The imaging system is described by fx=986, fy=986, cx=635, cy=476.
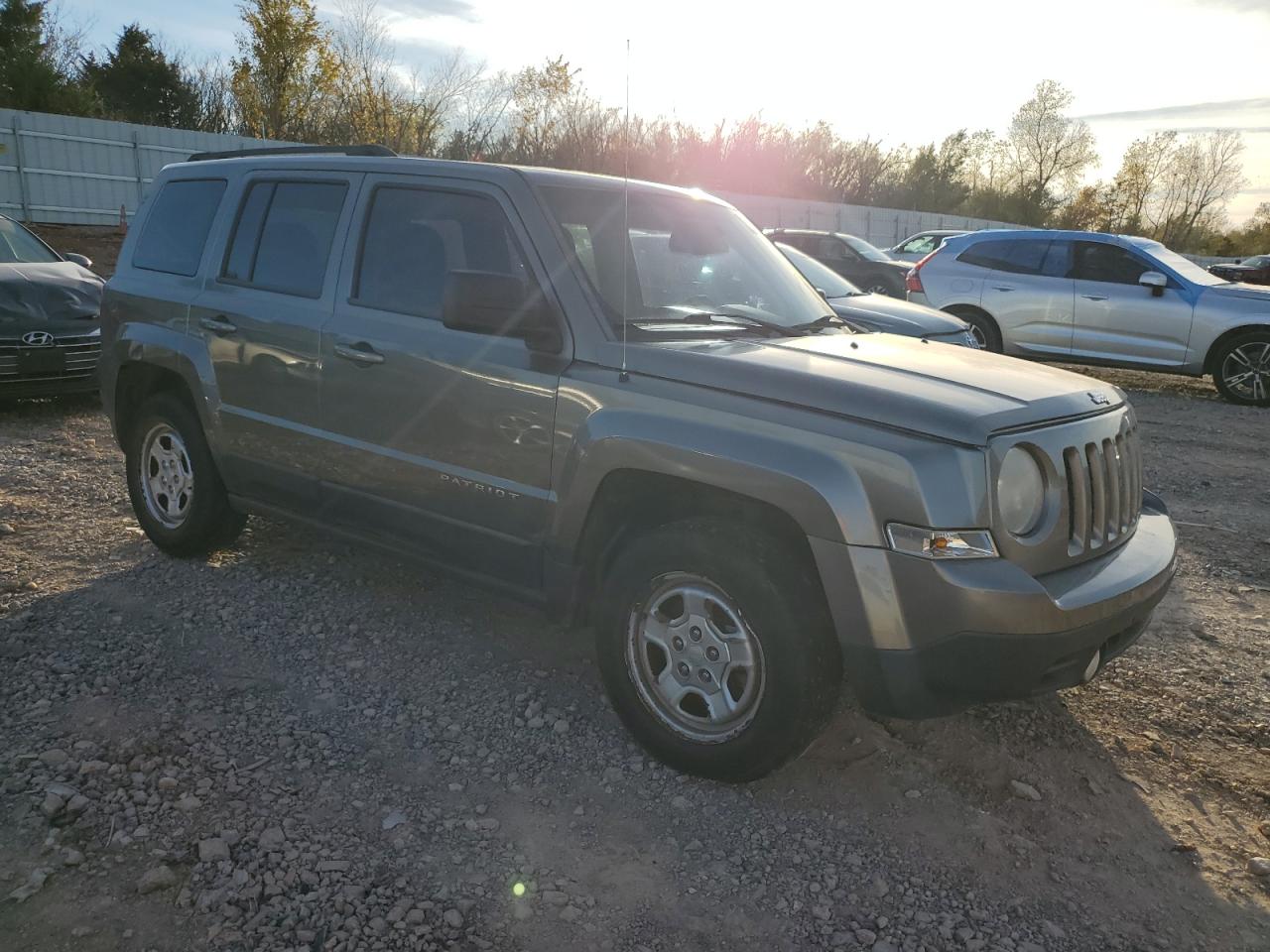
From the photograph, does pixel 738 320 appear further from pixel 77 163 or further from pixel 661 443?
pixel 77 163

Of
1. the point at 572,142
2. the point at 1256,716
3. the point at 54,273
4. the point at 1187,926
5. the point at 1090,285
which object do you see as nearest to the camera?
the point at 1187,926

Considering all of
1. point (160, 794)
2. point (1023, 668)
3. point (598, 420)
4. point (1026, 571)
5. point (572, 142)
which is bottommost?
point (160, 794)

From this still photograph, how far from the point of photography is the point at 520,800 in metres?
3.14

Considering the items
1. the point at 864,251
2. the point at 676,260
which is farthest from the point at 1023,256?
the point at 676,260

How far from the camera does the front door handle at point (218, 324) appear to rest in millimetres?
4469

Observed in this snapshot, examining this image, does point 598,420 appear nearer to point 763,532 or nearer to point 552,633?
point 763,532

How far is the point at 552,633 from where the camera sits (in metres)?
4.38

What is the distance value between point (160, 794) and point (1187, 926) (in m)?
2.99

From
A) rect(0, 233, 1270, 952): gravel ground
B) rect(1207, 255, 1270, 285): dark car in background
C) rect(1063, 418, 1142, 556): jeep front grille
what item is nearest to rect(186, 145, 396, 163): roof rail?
rect(0, 233, 1270, 952): gravel ground

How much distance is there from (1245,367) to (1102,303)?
165 centimetres

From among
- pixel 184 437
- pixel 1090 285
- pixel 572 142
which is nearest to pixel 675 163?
pixel 572 142

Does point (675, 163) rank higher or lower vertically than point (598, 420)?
higher

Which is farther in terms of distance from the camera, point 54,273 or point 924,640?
point 54,273

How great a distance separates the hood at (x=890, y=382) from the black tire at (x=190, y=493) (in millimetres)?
2624
